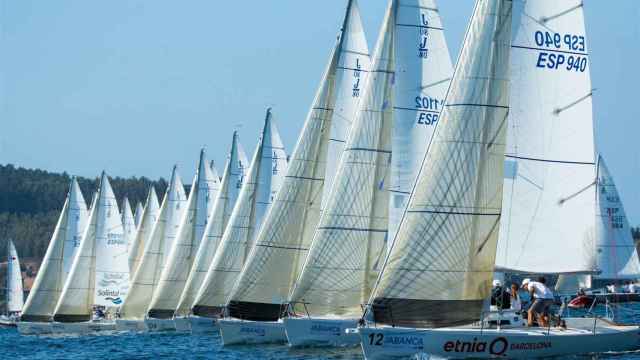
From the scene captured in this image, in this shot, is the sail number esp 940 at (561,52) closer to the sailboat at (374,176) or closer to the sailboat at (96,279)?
the sailboat at (374,176)

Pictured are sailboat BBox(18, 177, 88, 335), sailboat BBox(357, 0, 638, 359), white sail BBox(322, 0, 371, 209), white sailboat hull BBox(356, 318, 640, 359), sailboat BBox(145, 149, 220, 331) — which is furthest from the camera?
sailboat BBox(18, 177, 88, 335)

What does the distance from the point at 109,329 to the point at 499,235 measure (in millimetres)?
30084

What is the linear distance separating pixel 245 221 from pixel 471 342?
19.8 metres

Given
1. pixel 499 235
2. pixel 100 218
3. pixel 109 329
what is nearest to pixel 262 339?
pixel 499 235

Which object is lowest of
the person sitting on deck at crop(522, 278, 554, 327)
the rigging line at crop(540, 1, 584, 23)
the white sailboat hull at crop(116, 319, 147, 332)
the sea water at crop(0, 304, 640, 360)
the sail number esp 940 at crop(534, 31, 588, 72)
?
the sea water at crop(0, 304, 640, 360)

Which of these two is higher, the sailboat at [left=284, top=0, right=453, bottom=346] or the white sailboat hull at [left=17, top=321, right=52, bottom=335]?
the sailboat at [left=284, top=0, right=453, bottom=346]

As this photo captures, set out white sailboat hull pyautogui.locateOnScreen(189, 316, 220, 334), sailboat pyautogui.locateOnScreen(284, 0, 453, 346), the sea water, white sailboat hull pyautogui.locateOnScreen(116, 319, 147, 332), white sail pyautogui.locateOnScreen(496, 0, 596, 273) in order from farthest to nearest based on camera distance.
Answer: white sailboat hull pyautogui.locateOnScreen(116, 319, 147, 332)
white sailboat hull pyautogui.locateOnScreen(189, 316, 220, 334)
sailboat pyautogui.locateOnScreen(284, 0, 453, 346)
the sea water
white sail pyautogui.locateOnScreen(496, 0, 596, 273)

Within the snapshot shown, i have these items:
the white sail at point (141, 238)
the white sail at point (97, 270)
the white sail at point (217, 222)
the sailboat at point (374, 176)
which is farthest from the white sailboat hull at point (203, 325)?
the white sail at point (141, 238)

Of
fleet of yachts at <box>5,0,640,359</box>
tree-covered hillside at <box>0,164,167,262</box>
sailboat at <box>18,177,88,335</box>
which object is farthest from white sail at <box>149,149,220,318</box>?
tree-covered hillside at <box>0,164,167,262</box>

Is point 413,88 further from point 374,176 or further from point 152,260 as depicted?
point 152,260

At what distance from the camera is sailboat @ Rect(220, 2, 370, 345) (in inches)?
1507

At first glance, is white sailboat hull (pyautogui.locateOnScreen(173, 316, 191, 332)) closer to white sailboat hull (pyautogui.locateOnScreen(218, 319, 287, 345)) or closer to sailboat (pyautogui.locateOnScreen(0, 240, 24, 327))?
white sailboat hull (pyautogui.locateOnScreen(218, 319, 287, 345))

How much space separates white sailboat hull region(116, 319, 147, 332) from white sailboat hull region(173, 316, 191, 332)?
4.84 metres

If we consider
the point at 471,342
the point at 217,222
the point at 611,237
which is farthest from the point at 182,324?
the point at 611,237
